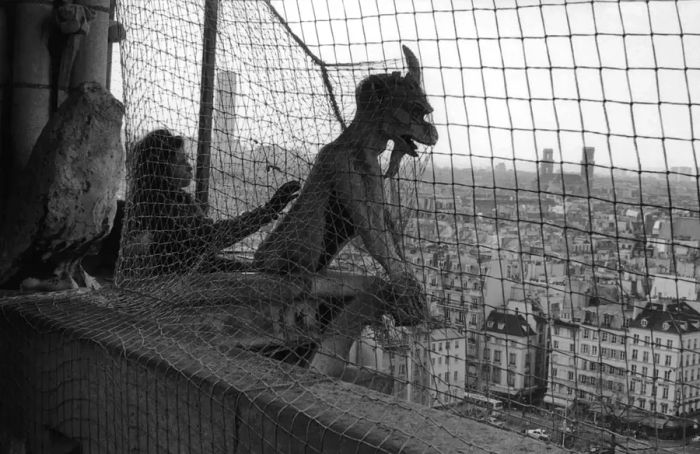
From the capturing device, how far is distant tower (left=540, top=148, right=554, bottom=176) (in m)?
3.05

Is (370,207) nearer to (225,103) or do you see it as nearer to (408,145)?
(408,145)

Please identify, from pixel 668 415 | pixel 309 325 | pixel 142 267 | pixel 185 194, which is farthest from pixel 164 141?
pixel 668 415

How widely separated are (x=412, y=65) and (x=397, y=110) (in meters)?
0.46

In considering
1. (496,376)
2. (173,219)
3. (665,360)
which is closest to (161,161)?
(173,219)

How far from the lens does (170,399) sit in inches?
138

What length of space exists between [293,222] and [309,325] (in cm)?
67

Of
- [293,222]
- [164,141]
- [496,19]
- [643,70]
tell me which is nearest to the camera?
[643,70]

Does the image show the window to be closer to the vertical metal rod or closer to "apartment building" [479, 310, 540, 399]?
"apartment building" [479, 310, 540, 399]

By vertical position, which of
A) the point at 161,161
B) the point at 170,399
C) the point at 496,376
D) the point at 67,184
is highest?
the point at 161,161

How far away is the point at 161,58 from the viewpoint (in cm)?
491

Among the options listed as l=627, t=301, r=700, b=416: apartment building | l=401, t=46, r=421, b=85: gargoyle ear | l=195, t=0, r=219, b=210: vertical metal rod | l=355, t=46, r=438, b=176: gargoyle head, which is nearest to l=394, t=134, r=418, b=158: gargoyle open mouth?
l=355, t=46, r=438, b=176: gargoyle head

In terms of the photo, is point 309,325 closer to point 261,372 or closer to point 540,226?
point 261,372

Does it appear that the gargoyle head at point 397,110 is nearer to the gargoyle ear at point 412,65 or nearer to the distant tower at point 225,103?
the gargoyle ear at point 412,65

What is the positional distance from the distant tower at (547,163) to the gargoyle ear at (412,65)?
0.80 meters
